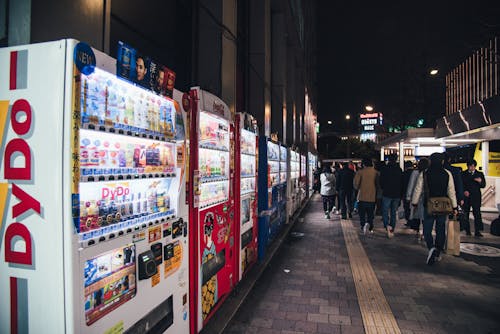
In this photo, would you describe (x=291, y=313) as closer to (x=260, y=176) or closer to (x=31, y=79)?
(x=260, y=176)

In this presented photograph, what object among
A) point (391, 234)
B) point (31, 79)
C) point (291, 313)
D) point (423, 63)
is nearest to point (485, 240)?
point (391, 234)

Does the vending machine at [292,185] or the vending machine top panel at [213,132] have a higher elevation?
the vending machine top panel at [213,132]

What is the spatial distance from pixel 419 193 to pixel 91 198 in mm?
6432

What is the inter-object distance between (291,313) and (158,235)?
2413 millimetres

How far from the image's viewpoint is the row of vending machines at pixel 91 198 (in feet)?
5.88

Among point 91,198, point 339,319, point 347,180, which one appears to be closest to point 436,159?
point 339,319

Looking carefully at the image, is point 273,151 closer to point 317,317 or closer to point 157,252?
point 317,317

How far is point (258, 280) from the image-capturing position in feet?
17.7

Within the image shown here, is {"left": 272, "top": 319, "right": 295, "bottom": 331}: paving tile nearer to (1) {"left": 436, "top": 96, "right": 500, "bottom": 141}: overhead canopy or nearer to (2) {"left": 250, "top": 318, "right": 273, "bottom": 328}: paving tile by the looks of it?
(2) {"left": 250, "top": 318, "right": 273, "bottom": 328}: paving tile

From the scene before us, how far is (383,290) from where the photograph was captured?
16.1 feet

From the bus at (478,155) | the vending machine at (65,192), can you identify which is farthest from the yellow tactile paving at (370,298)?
the bus at (478,155)

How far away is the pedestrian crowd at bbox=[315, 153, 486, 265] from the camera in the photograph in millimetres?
6164

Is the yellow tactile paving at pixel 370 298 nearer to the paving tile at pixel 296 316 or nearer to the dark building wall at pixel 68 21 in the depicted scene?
the paving tile at pixel 296 316

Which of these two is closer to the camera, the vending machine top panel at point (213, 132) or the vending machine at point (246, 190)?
the vending machine top panel at point (213, 132)
